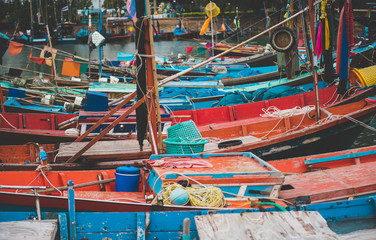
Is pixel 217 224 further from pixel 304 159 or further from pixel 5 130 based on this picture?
pixel 5 130

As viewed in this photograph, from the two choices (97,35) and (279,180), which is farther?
(97,35)

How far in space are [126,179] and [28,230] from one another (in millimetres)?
2208

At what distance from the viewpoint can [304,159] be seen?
25.0 feet

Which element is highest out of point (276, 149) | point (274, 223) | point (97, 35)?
point (97, 35)

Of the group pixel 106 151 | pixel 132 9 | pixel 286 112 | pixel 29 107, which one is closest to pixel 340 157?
pixel 286 112

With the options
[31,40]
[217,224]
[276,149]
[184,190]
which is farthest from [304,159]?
[31,40]

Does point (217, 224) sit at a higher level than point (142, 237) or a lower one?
higher

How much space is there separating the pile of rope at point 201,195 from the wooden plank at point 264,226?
27.4 inches

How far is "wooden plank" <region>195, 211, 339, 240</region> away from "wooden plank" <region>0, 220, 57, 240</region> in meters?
1.53

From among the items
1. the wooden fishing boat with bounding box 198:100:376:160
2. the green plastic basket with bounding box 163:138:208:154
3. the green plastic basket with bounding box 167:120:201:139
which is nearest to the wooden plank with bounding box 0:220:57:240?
the green plastic basket with bounding box 163:138:208:154

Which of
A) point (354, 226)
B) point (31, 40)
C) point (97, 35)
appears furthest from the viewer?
point (31, 40)

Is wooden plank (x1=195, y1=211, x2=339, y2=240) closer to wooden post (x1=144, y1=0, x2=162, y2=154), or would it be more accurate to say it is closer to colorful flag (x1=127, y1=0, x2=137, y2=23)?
wooden post (x1=144, y1=0, x2=162, y2=154)

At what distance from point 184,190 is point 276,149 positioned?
399cm

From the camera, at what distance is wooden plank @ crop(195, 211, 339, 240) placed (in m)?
4.11
